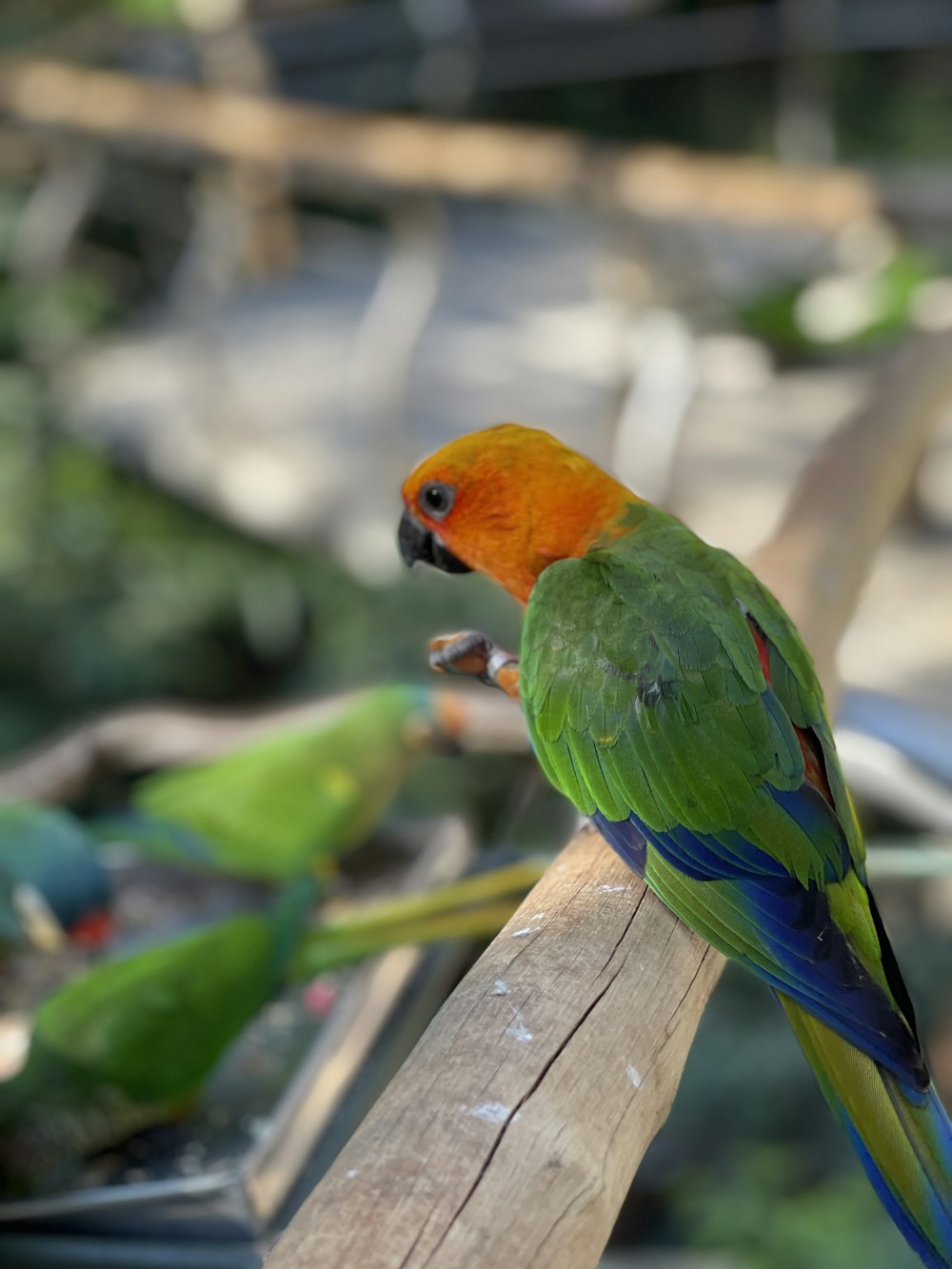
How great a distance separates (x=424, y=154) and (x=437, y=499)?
2028 millimetres

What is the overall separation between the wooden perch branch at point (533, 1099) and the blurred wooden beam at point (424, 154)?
6.16 ft

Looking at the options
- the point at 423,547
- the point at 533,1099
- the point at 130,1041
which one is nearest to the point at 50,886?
the point at 130,1041

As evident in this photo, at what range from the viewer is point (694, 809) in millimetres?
813

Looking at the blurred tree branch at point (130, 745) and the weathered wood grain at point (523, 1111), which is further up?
the weathered wood grain at point (523, 1111)

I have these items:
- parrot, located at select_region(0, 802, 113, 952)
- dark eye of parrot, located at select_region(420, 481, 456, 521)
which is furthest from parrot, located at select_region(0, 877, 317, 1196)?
dark eye of parrot, located at select_region(420, 481, 456, 521)

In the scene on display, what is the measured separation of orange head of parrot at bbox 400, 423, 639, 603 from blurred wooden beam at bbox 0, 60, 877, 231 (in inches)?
62.1

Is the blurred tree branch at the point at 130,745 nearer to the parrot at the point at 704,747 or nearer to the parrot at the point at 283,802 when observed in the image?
the parrot at the point at 283,802

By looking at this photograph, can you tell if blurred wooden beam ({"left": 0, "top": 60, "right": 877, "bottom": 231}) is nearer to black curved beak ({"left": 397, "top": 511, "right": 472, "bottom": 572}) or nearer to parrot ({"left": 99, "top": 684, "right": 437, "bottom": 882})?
parrot ({"left": 99, "top": 684, "right": 437, "bottom": 882})

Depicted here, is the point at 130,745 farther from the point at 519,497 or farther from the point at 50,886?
the point at 519,497

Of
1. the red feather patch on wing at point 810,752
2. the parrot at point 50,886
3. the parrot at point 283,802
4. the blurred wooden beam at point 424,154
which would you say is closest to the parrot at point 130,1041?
the parrot at point 50,886

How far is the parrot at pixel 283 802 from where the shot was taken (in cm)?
154

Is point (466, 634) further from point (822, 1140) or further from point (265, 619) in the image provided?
point (265, 619)

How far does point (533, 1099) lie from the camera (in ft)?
1.82

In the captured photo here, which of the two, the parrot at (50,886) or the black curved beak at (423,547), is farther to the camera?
the parrot at (50,886)
